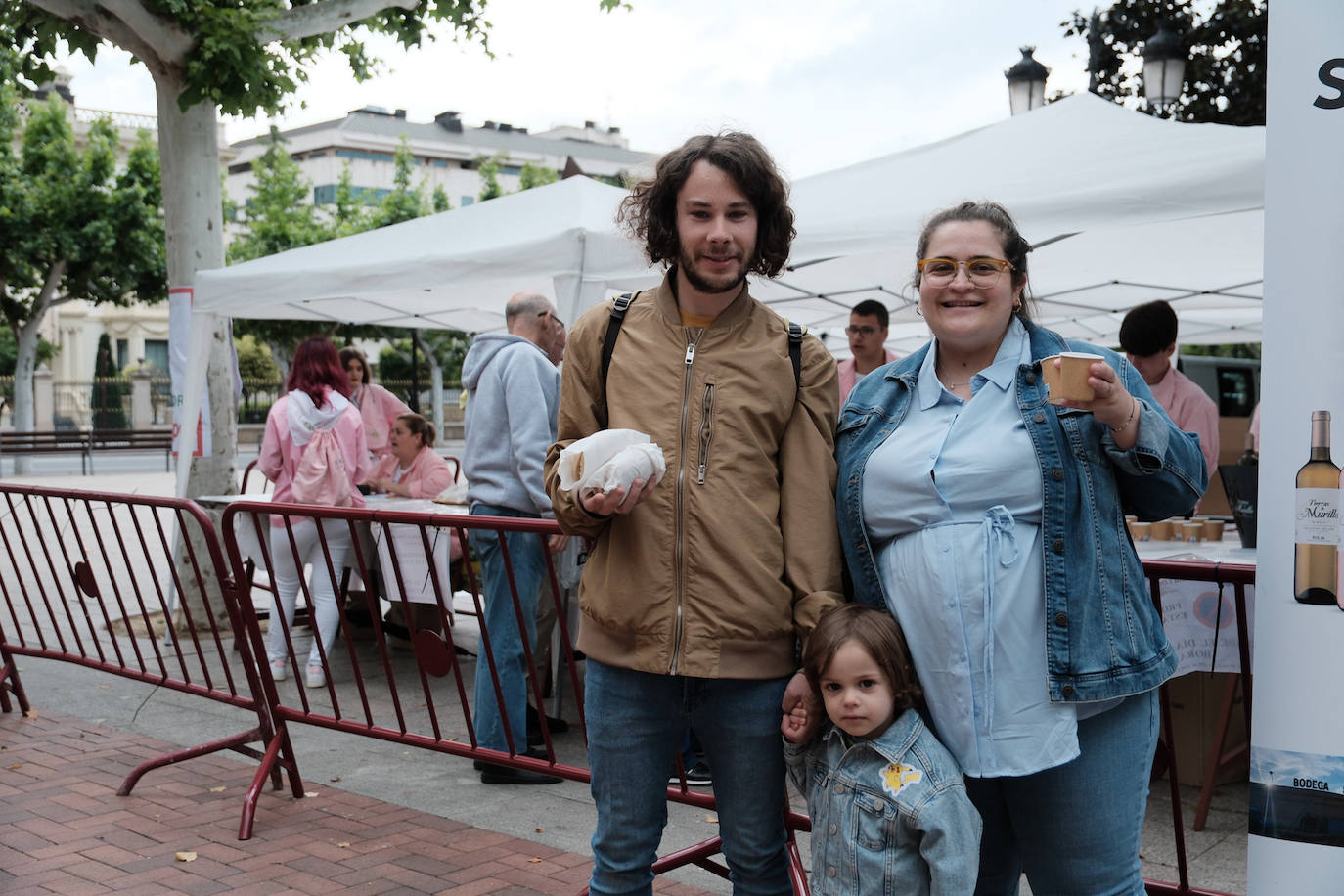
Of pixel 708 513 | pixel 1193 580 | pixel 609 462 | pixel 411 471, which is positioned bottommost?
pixel 411 471

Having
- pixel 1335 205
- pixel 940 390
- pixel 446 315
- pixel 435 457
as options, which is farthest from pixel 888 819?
pixel 446 315

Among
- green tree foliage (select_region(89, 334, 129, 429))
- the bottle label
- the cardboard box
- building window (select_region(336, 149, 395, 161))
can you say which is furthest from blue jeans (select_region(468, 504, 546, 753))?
building window (select_region(336, 149, 395, 161))

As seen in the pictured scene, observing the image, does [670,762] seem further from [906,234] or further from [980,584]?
[906,234]

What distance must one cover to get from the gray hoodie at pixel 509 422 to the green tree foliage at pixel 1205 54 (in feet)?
35.7

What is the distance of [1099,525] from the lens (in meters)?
2.10

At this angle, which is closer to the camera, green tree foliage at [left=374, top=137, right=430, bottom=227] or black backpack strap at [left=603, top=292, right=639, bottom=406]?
black backpack strap at [left=603, top=292, right=639, bottom=406]

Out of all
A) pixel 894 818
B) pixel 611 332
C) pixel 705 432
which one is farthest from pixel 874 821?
pixel 611 332

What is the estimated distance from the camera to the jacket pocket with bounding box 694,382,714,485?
2.34m

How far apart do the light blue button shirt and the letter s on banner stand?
788mm

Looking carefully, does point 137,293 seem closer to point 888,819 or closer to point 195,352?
point 195,352

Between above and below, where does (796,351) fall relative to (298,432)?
above

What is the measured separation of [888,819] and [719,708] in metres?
0.39

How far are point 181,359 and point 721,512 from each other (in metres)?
7.02

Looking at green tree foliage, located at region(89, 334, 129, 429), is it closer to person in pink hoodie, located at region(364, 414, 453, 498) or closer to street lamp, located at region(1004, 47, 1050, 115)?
person in pink hoodie, located at region(364, 414, 453, 498)
